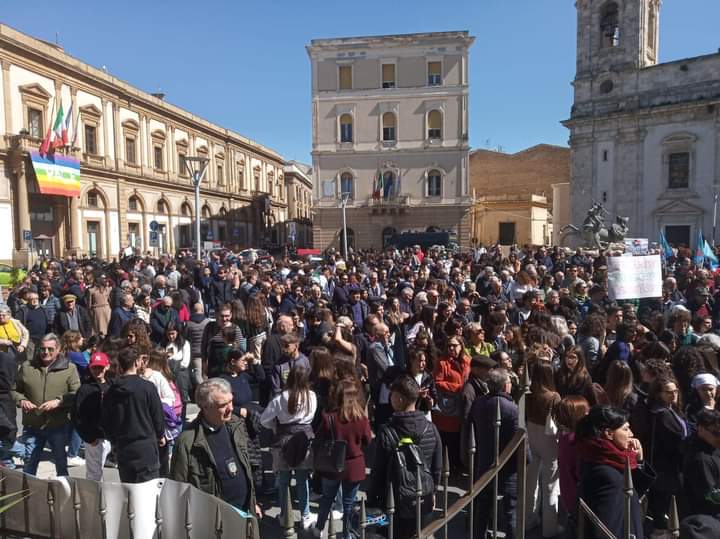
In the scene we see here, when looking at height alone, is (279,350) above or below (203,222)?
below

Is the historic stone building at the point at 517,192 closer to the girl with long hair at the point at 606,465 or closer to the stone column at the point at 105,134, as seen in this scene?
the stone column at the point at 105,134

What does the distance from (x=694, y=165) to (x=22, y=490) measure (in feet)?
117

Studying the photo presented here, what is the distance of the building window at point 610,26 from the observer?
31509 mm

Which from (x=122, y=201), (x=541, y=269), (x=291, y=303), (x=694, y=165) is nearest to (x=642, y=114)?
(x=694, y=165)

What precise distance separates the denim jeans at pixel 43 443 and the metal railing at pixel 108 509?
6.50ft

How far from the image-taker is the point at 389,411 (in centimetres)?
545

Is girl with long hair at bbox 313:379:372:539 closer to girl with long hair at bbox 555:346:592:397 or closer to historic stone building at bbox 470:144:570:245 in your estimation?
girl with long hair at bbox 555:346:592:397

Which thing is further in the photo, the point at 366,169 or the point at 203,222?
the point at 203,222

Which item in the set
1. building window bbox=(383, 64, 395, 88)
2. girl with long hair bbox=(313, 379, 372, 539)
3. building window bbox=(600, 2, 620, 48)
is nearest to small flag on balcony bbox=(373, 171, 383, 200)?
building window bbox=(383, 64, 395, 88)

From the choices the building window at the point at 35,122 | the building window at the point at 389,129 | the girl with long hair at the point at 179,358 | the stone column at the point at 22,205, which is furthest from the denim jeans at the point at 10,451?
the building window at the point at 389,129

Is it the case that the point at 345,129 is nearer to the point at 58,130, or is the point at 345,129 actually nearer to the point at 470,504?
the point at 58,130

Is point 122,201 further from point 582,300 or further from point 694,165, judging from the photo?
point 694,165

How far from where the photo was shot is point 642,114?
102 ft

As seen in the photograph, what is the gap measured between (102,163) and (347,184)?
15809mm
